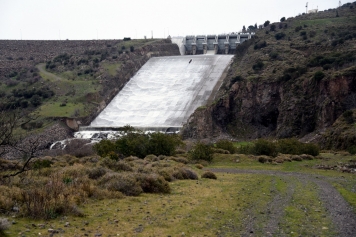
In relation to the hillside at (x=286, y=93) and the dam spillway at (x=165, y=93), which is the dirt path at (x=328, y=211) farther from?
the dam spillway at (x=165, y=93)

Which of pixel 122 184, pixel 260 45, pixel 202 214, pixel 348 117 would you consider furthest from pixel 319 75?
pixel 202 214

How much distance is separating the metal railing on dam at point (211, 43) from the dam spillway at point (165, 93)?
1218 centimetres

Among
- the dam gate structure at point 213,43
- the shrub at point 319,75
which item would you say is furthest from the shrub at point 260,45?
the shrub at point 319,75

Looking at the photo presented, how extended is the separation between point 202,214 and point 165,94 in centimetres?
4783

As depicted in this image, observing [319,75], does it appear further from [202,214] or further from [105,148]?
[202,214]

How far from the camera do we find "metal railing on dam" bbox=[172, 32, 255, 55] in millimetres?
78956

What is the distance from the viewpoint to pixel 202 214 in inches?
383

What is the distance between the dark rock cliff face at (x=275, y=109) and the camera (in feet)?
122

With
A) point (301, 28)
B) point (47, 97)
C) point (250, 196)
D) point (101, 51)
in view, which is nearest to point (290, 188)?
point (250, 196)

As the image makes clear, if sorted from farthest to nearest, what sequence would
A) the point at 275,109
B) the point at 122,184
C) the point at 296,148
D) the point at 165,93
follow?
the point at 165,93, the point at 275,109, the point at 296,148, the point at 122,184

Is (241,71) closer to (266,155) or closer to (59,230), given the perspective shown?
(266,155)

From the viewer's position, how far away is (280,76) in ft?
147

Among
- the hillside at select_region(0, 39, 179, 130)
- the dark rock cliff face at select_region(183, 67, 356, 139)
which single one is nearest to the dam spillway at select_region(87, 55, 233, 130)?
the hillside at select_region(0, 39, 179, 130)

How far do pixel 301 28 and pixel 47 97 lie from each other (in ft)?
156
